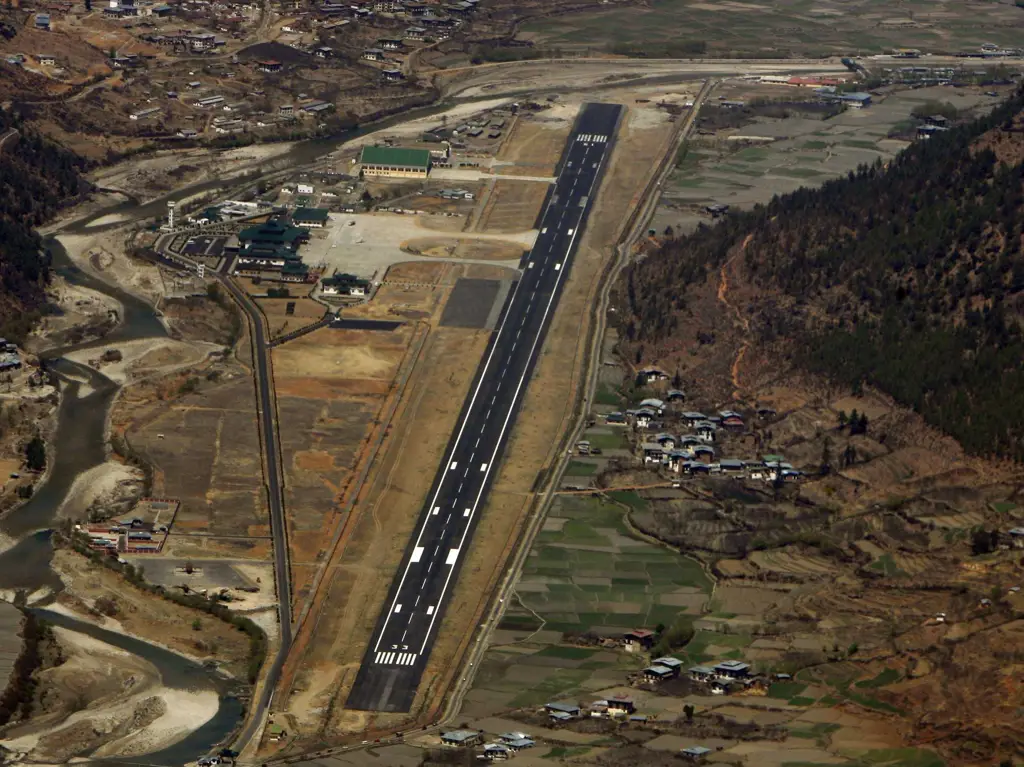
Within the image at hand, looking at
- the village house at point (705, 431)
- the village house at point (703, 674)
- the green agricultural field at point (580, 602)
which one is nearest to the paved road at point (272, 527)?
the green agricultural field at point (580, 602)

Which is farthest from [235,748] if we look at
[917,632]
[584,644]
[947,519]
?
[947,519]

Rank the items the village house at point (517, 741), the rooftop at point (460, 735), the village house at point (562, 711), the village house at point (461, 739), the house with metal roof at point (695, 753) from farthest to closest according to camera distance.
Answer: the village house at point (562, 711) → the rooftop at point (460, 735) → the village house at point (461, 739) → the village house at point (517, 741) → the house with metal roof at point (695, 753)

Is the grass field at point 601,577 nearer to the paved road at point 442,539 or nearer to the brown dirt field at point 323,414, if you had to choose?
the paved road at point 442,539

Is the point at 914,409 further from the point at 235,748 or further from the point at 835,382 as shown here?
the point at 235,748

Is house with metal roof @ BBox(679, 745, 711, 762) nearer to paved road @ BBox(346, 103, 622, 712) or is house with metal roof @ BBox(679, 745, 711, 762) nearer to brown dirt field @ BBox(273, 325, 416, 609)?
paved road @ BBox(346, 103, 622, 712)

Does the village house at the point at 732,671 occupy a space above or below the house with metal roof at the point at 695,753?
above

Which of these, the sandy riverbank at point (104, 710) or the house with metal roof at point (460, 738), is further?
the sandy riverbank at point (104, 710)

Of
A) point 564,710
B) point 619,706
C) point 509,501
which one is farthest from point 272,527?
point 619,706
